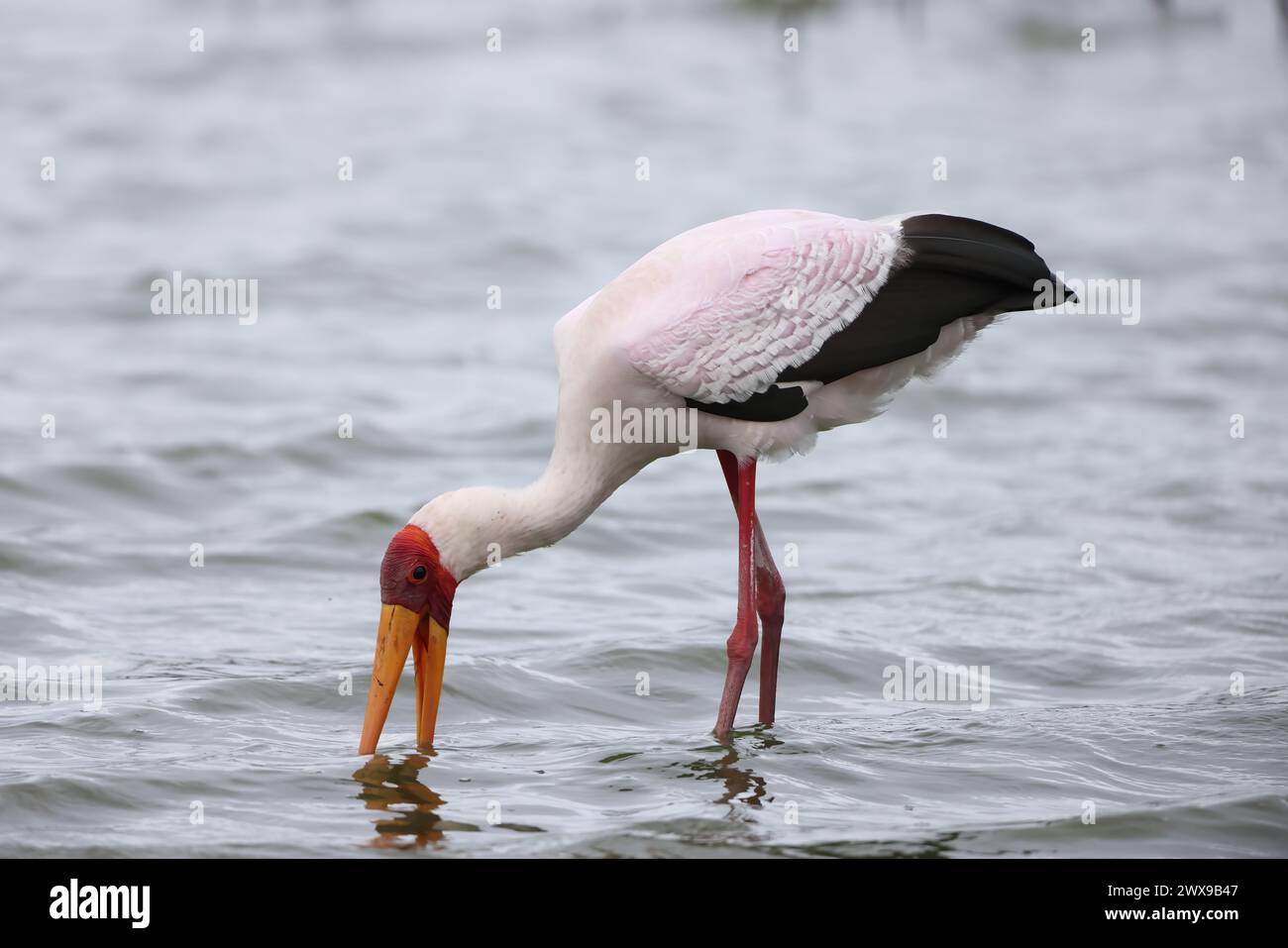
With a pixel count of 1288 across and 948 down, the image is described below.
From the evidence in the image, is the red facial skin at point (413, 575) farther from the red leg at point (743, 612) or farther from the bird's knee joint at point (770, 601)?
the bird's knee joint at point (770, 601)

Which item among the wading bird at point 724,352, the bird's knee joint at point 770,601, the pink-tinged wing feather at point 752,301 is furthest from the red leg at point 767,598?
the pink-tinged wing feather at point 752,301

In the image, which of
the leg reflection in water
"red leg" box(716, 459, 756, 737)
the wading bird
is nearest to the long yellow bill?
the wading bird

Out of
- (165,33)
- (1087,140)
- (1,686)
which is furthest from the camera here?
(165,33)

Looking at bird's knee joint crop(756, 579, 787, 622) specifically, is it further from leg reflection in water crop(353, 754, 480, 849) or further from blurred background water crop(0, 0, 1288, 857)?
leg reflection in water crop(353, 754, 480, 849)

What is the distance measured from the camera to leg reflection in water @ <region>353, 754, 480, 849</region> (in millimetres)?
5652

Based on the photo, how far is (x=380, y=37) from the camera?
2688 cm

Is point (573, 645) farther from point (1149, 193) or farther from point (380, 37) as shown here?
point (380, 37)

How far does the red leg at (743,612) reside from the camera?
6.91 metres

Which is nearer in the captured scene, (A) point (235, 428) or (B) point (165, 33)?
(A) point (235, 428)

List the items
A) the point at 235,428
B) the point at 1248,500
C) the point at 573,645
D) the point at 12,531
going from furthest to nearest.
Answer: the point at 235,428 < the point at 1248,500 < the point at 12,531 < the point at 573,645

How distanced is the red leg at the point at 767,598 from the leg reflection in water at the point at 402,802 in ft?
5.18
